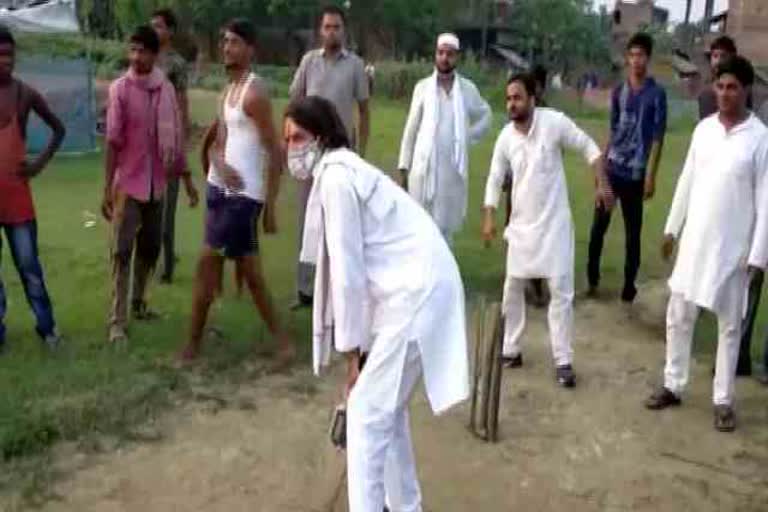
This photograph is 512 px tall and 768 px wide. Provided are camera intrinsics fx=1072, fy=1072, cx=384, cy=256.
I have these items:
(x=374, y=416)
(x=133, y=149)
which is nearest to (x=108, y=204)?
(x=133, y=149)

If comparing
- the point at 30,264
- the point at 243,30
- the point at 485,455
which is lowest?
the point at 485,455

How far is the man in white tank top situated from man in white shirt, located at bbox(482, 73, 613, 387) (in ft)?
4.23

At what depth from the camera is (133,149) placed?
6.36m

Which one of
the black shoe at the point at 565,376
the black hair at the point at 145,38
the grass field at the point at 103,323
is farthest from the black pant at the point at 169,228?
the black shoe at the point at 565,376

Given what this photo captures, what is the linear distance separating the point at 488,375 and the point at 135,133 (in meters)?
2.70

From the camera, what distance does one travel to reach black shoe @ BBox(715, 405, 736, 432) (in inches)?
214

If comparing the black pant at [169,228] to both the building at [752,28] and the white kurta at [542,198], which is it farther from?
the building at [752,28]

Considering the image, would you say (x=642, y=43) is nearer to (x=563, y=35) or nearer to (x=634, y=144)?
(x=634, y=144)

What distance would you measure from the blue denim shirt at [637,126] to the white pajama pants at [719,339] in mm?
2074

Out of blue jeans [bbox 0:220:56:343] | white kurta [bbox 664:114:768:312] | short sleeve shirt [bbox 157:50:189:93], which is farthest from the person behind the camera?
short sleeve shirt [bbox 157:50:189:93]

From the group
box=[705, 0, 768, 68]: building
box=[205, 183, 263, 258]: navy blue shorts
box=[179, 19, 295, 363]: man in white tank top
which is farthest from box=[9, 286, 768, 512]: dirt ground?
box=[705, 0, 768, 68]: building

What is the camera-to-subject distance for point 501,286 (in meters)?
8.05

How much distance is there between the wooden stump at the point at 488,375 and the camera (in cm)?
499

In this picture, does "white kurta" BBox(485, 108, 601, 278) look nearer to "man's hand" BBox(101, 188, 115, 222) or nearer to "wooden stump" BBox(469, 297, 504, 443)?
"wooden stump" BBox(469, 297, 504, 443)
